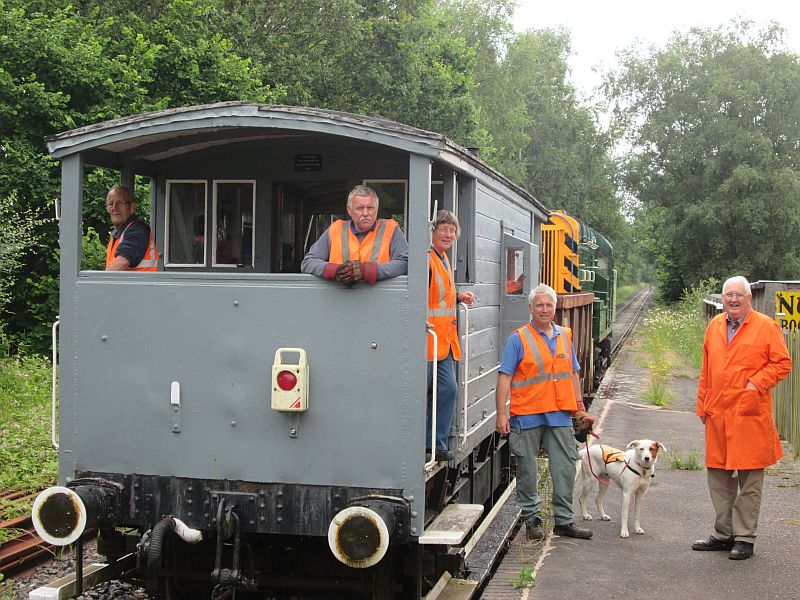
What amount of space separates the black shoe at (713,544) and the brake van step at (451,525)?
1995mm

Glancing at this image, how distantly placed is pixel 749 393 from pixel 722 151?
43898mm

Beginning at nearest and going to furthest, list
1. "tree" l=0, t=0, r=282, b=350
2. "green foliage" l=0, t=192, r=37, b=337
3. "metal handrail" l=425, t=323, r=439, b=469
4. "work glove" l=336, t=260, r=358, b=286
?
"work glove" l=336, t=260, r=358, b=286, "metal handrail" l=425, t=323, r=439, b=469, "green foliage" l=0, t=192, r=37, b=337, "tree" l=0, t=0, r=282, b=350

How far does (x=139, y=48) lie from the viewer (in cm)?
1827

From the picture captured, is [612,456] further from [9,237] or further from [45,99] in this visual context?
[45,99]

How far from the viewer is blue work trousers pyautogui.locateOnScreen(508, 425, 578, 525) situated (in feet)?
24.7

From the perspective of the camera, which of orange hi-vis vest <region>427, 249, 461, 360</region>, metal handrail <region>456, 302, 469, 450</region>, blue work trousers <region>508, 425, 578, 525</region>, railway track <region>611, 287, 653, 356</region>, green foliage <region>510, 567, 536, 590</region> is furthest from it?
railway track <region>611, 287, 653, 356</region>

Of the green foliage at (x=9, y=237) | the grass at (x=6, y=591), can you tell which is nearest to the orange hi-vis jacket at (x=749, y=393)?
the grass at (x=6, y=591)

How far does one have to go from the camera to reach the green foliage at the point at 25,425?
9328 millimetres

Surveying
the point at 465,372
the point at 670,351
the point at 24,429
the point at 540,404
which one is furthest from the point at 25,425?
the point at 670,351

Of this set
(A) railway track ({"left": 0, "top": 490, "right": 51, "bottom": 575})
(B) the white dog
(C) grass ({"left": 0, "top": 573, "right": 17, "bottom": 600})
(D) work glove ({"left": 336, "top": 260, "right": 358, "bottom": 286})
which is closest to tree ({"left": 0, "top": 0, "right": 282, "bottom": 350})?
(A) railway track ({"left": 0, "top": 490, "right": 51, "bottom": 575})

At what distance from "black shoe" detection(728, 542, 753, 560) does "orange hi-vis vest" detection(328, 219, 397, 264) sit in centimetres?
349

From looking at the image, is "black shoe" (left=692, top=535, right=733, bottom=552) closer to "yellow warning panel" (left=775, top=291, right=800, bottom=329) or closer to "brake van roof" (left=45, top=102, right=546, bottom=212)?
"brake van roof" (left=45, top=102, right=546, bottom=212)

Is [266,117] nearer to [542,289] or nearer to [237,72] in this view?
[542,289]

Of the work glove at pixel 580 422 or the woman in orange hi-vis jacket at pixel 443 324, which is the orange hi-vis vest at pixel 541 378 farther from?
the woman in orange hi-vis jacket at pixel 443 324
